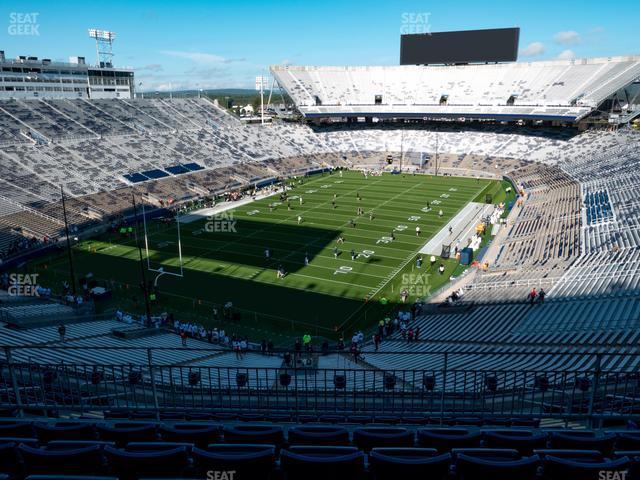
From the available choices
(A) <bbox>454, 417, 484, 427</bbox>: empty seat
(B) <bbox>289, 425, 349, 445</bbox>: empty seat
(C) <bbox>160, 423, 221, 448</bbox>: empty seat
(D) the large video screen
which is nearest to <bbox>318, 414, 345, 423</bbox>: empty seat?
(A) <bbox>454, 417, 484, 427</bbox>: empty seat

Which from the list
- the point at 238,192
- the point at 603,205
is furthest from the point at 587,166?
the point at 238,192

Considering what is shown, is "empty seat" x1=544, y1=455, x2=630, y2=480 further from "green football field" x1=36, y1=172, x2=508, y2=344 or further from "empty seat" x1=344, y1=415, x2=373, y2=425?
"green football field" x1=36, y1=172, x2=508, y2=344

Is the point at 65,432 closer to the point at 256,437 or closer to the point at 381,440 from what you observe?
the point at 256,437

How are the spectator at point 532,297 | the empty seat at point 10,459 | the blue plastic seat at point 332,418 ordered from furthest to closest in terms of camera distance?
the spectator at point 532,297 < the blue plastic seat at point 332,418 < the empty seat at point 10,459

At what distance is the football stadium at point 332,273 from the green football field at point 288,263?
0.68 feet

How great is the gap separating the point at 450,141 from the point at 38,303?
5858cm

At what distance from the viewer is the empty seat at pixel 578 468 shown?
3.71m

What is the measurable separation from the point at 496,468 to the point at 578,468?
643 mm

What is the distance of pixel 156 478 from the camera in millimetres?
4102

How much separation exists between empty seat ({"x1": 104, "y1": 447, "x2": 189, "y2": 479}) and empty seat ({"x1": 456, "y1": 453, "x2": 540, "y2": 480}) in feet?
7.83

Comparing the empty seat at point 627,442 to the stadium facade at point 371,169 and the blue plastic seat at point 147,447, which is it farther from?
the blue plastic seat at point 147,447

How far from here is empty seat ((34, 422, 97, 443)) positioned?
16.7ft

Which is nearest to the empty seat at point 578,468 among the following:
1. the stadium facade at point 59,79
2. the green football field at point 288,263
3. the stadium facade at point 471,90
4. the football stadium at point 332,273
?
the football stadium at point 332,273

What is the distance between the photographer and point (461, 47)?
248 feet
